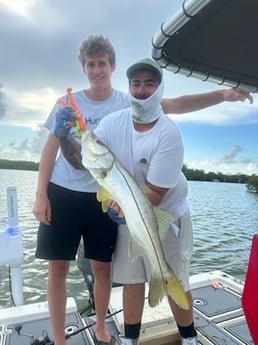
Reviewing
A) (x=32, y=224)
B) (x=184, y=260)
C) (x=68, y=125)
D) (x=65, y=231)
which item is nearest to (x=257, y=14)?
(x=68, y=125)

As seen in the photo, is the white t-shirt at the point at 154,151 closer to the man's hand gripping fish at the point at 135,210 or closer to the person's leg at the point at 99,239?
the man's hand gripping fish at the point at 135,210

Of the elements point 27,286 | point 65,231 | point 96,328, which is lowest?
point 27,286

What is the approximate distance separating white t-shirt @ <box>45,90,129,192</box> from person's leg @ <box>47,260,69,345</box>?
0.49 meters

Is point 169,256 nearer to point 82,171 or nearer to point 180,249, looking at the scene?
point 180,249

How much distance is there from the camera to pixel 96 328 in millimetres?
2357

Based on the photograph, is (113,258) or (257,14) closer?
(257,14)

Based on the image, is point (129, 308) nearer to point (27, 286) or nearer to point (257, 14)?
point (257, 14)

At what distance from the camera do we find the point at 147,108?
1881 mm

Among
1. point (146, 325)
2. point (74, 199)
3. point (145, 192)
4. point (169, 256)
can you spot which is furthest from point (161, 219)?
point (146, 325)

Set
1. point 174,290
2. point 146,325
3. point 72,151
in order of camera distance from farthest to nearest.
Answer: point 146,325, point 72,151, point 174,290

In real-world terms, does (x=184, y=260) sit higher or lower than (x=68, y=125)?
lower

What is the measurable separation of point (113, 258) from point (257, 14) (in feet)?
5.16

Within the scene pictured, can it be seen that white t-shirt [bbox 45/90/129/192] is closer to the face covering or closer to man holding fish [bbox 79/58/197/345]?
man holding fish [bbox 79/58/197/345]

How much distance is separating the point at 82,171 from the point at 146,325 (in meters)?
1.34
